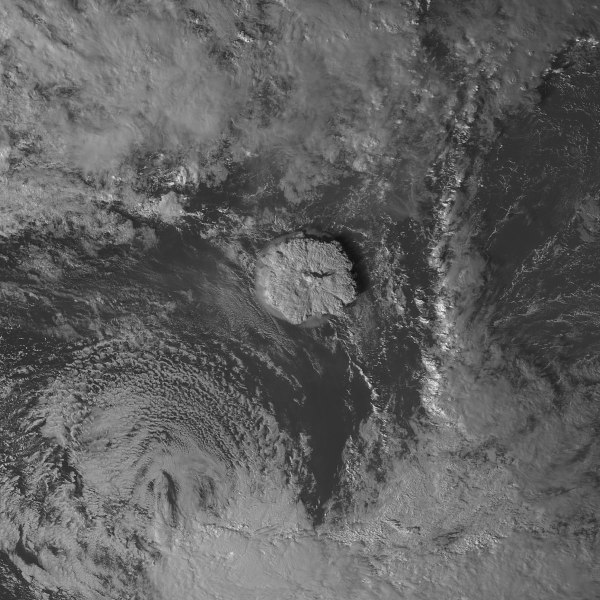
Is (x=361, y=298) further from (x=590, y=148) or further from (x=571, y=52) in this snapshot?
(x=571, y=52)

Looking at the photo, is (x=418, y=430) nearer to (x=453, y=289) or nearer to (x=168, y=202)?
(x=453, y=289)

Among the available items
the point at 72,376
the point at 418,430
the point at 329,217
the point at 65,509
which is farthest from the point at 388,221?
the point at 65,509

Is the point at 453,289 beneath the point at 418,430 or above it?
above

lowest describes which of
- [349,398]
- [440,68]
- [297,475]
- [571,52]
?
[297,475]

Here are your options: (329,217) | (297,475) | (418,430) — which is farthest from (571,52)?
(297,475)

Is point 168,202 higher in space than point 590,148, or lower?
lower

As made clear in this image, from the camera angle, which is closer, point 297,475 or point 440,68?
point 440,68

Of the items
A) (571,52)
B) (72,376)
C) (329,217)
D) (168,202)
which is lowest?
(72,376)
